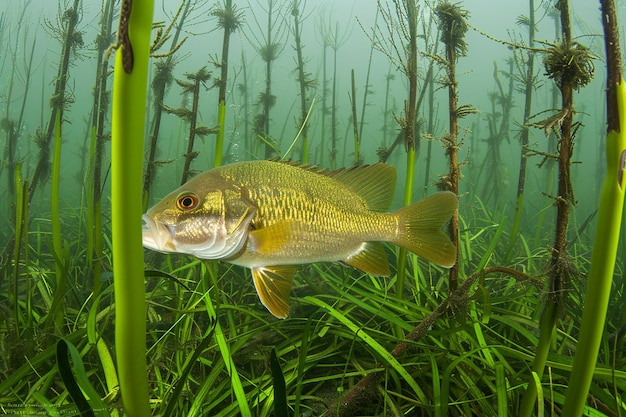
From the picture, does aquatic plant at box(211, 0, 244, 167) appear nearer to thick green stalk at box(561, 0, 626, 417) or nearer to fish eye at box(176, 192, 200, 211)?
fish eye at box(176, 192, 200, 211)

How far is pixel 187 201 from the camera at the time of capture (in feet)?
5.25

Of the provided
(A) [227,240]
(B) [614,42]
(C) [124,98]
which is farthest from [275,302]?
(B) [614,42]

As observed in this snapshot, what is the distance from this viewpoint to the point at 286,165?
1827 millimetres

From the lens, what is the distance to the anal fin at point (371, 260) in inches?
71.8

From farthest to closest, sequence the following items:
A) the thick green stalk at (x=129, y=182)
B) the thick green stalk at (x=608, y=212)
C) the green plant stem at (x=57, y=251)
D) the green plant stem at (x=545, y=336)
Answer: the green plant stem at (x=57, y=251) → the green plant stem at (x=545, y=336) → the thick green stalk at (x=608, y=212) → the thick green stalk at (x=129, y=182)

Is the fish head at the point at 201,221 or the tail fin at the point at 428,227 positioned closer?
the fish head at the point at 201,221

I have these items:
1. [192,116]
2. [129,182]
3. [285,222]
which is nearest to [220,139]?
[192,116]

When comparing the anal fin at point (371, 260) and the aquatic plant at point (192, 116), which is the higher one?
the aquatic plant at point (192, 116)

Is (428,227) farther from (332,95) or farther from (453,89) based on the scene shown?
(332,95)

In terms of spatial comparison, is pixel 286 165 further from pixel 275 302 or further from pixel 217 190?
pixel 275 302

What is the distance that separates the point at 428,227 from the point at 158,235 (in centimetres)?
121

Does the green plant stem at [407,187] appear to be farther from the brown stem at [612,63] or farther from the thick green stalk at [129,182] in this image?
the thick green stalk at [129,182]

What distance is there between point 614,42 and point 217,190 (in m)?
1.46

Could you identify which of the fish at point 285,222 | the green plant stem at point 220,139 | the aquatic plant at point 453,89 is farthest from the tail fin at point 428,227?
the green plant stem at point 220,139
